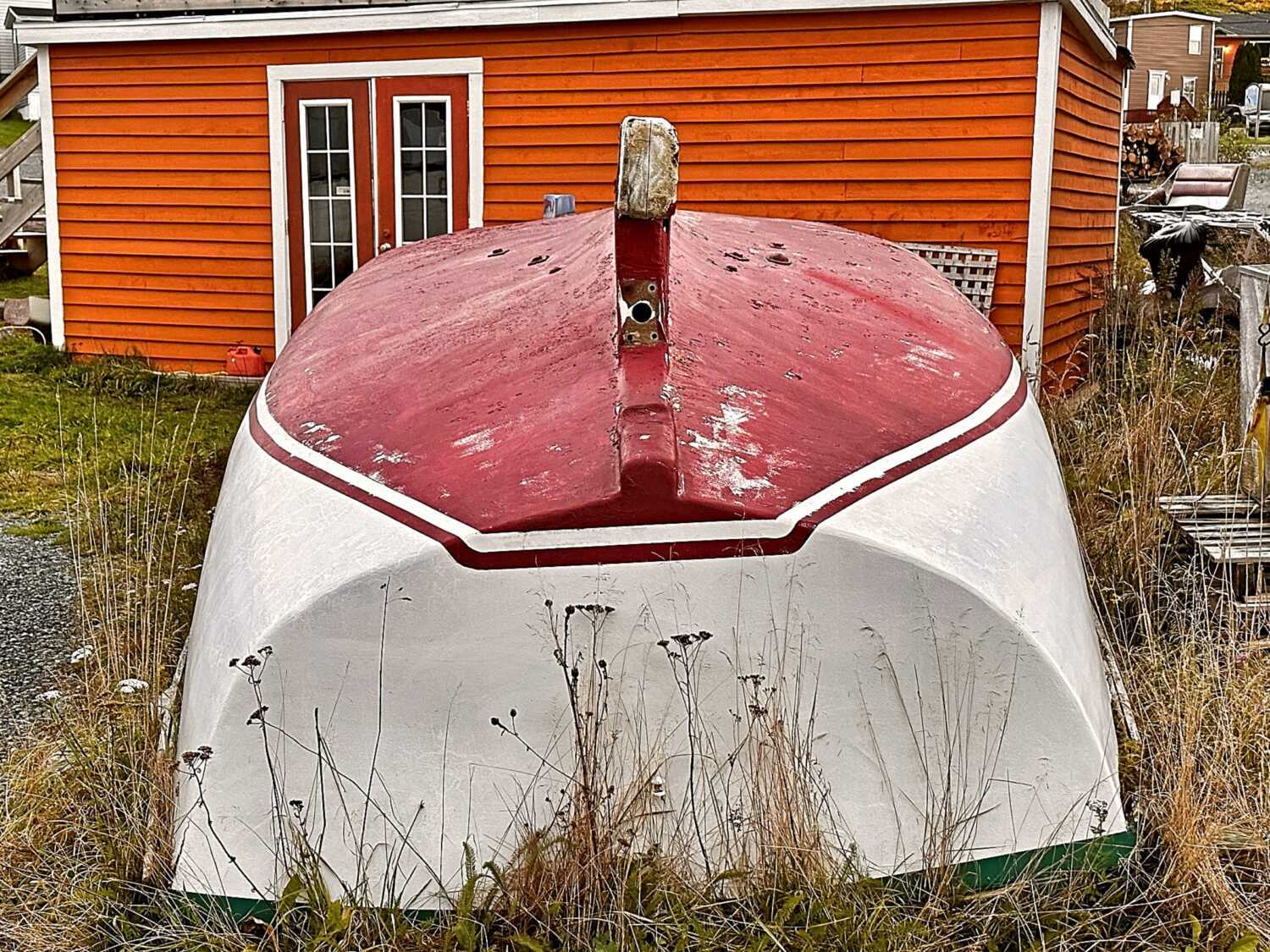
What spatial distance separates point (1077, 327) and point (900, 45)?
2.56 meters

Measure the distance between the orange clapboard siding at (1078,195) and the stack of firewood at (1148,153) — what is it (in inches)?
437

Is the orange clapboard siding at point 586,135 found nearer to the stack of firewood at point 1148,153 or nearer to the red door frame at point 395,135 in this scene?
the red door frame at point 395,135

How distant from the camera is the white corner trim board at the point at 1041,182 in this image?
7.67 m

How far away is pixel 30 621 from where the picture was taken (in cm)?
508

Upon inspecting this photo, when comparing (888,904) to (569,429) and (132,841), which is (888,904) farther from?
(132,841)

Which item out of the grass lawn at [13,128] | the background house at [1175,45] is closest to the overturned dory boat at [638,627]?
the grass lawn at [13,128]

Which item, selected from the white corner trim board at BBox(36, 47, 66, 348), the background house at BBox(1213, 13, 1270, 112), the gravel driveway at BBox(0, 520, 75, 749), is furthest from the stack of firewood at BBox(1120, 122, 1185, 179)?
the background house at BBox(1213, 13, 1270, 112)

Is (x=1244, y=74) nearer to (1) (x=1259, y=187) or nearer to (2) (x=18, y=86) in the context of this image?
(1) (x=1259, y=187)

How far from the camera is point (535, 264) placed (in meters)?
4.10

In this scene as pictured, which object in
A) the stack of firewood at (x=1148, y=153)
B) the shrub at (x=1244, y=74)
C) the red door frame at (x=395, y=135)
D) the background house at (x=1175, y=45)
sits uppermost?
the background house at (x=1175, y=45)

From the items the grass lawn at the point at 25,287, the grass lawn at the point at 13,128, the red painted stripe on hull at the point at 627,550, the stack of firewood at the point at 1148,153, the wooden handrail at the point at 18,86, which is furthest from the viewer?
the grass lawn at the point at 13,128

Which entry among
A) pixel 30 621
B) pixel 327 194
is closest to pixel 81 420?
pixel 327 194

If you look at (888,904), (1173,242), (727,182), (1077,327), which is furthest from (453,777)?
(1173,242)

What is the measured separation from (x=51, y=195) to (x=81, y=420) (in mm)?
2556
